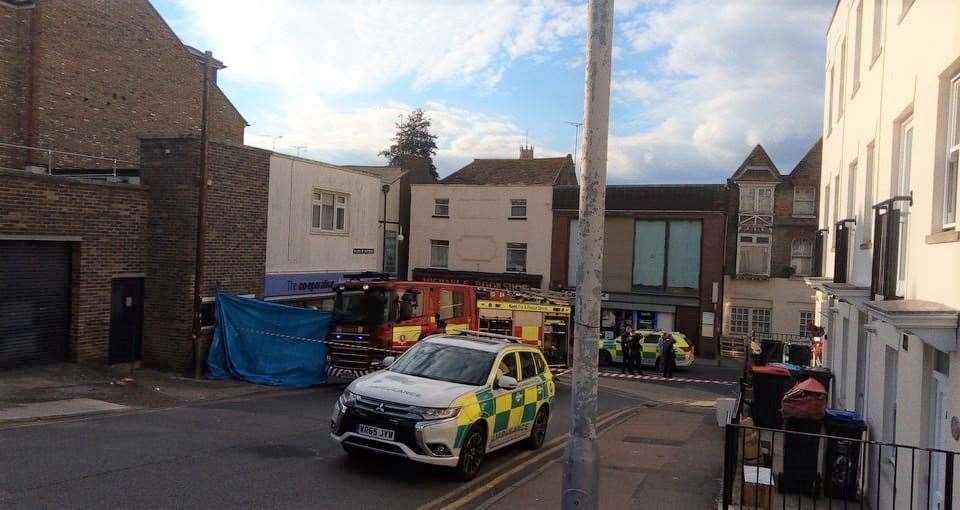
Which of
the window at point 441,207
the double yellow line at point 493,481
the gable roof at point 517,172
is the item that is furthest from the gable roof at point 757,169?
the double yellow line at point 493,481

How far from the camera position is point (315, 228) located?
21.5 meters

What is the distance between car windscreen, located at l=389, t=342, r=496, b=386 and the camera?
10195mm

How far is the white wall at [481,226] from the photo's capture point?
128 feet

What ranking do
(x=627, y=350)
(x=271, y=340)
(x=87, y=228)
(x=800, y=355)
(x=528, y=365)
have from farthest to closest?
(x=627, y=350) < (x=800, y=355) < (x=271, y=340) < (x=87, y=228) < (x=528, y=365)

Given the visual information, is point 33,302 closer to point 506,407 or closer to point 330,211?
point 330,211

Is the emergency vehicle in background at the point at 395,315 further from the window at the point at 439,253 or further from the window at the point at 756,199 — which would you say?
the window at the point at 756,199

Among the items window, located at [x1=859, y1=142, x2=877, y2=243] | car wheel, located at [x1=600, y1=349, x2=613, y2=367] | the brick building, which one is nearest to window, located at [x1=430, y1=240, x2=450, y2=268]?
the brick building

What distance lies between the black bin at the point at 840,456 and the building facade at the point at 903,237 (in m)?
0.28

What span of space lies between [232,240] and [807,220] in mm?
28909

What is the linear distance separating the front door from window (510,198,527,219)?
24.5 meters

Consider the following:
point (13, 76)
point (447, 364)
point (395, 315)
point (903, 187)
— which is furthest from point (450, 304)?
point (13, 76)

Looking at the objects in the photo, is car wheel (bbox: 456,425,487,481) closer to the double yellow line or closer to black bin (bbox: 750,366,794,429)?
the double yellow line

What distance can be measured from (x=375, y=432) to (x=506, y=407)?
220cm

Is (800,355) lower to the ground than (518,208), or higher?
lower
